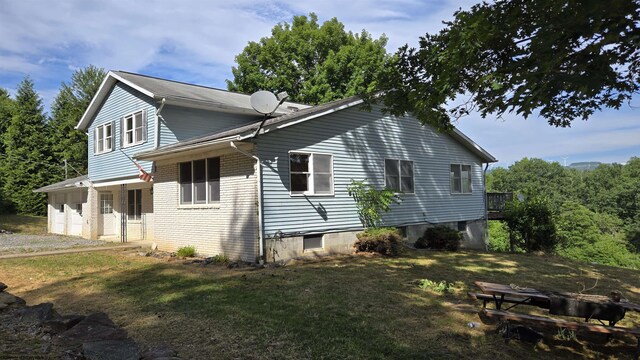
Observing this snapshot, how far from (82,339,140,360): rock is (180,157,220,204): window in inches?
302

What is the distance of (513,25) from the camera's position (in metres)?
5.34

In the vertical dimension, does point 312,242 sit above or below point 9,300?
above

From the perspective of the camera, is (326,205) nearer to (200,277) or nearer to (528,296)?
(200,277)

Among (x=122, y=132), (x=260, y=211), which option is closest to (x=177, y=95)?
(x=122, y=132)

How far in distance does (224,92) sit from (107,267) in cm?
1110

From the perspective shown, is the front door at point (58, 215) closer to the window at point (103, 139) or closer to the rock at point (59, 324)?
the window at point (103, 139)

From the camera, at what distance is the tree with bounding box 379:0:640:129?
13.5 feet

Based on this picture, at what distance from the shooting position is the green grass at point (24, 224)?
24594 mm

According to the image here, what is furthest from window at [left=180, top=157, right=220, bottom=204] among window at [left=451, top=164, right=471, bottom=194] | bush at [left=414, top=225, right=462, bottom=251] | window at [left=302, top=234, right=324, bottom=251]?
window at [left=451, top=164, right=471, bottom=194]

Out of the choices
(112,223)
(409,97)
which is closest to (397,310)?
(409,97)

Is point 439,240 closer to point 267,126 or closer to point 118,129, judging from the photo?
point 267,126

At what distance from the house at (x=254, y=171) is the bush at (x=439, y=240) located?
0.53 meters

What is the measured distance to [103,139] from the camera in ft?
62.5

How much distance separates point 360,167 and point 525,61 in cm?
924
